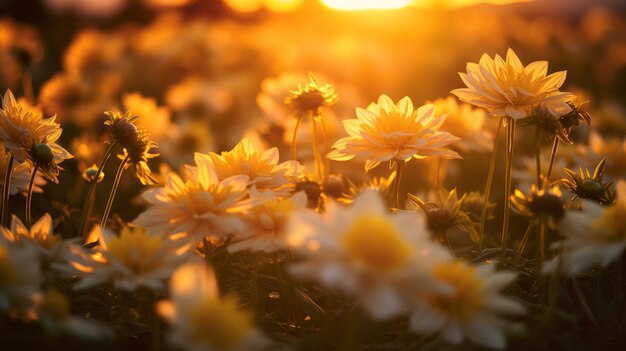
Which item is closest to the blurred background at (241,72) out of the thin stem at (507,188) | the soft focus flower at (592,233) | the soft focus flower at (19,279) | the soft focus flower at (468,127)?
the soft focus flower at (468,127)

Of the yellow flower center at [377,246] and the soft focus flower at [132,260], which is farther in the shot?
the soft focus flower at [132,260]

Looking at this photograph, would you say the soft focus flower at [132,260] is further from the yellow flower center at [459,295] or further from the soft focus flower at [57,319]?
the yellow flower center at [459,295]

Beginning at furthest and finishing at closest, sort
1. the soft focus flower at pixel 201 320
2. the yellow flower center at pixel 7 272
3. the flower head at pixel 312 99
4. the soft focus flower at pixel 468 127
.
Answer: the soft focus flower at pixel 468 127 → the flower head at pixel 312 99 → the yellow flower center at pixel 7 272 → the soft focus flower at pixel 201 320

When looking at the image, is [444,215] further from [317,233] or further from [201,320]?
[201,320]

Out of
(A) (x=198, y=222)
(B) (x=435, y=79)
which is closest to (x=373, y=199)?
(A) (x=198, y=222)

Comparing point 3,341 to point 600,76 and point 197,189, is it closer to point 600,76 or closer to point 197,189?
point 197,189
